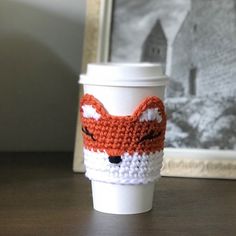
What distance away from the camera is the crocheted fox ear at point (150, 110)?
526mm

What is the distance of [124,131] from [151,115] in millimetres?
33

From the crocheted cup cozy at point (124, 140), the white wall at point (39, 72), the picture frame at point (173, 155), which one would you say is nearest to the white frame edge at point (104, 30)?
the picture frame at point (173, 155)

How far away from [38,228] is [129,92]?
16 centimetres

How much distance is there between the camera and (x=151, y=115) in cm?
53

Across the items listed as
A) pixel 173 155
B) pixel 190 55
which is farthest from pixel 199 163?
pixel 190 55

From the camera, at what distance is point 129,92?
53 centimetres

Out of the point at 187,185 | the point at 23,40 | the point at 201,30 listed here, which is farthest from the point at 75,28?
the point at 187,185

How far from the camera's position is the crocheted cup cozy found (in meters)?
0.53

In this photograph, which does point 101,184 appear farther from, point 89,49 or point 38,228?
point 89,49

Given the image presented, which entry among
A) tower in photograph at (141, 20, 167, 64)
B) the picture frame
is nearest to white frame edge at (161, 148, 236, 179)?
the picture frame

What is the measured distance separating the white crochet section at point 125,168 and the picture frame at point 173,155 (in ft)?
0.53

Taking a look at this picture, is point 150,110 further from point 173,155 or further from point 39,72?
point 39,72

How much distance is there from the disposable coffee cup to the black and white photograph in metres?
0.18

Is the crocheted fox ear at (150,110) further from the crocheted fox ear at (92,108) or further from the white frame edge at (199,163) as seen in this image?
the white frame edge at (199,163)
